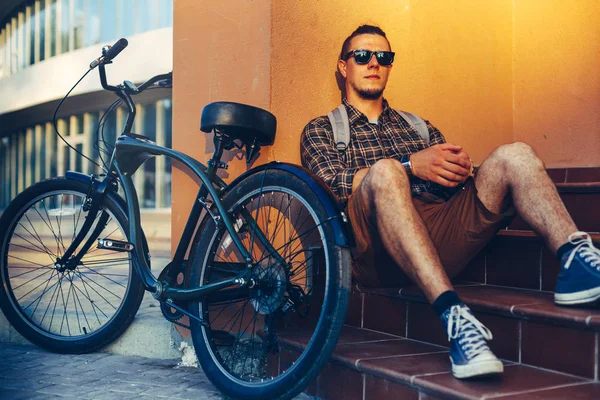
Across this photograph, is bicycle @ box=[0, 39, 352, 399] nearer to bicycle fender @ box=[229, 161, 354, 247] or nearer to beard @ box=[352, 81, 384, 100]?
bicycle fender @ box=[229, 161, 354, 247]

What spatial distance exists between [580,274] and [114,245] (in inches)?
78.3

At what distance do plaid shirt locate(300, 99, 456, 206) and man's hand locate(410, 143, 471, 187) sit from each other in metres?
0.33

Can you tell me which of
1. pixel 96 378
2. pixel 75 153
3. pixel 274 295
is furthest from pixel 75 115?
pixel 274 295

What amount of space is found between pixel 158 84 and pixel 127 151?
50cm

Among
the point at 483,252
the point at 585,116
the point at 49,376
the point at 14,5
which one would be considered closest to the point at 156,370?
the point at 49,376

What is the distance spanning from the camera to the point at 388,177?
2232 mm

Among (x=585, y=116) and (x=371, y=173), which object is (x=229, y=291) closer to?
(x=371, y=173)

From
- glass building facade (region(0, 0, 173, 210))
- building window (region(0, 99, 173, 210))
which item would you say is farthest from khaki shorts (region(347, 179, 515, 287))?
glass building facade (region(0, 0, 173, 210))

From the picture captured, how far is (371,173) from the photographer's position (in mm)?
2309

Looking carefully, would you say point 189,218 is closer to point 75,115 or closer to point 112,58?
point 112,58

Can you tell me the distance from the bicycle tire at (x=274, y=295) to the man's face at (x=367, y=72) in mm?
704

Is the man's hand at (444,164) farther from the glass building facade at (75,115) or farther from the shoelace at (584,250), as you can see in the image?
the glass building facade at (75,115)

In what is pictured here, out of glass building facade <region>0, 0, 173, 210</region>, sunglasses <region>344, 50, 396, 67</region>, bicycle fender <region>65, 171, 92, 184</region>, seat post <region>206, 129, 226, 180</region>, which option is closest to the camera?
seat post <region>206, 129, 226, 180</region>

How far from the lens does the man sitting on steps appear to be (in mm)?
1985
